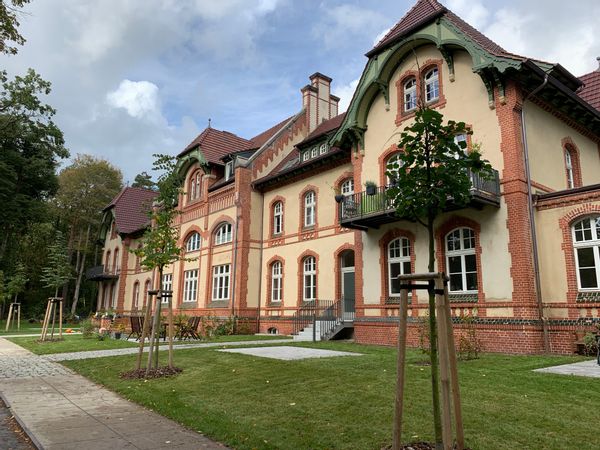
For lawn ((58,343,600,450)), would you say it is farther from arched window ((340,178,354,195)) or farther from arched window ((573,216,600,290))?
arched window ((340,178,354,195))

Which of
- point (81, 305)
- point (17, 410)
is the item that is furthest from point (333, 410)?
point (81, 305)

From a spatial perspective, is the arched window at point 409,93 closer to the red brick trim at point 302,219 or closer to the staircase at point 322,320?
the red brick trim at point 302,219

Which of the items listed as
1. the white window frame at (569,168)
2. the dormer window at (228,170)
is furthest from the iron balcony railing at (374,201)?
the dormer window at (228,170)

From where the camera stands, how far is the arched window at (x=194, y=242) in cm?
2862

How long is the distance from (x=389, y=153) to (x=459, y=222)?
3.99 meters

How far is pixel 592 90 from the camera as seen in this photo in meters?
18.2

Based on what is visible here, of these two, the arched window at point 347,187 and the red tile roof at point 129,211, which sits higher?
the red tile roof at point 129,211

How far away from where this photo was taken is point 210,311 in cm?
2559

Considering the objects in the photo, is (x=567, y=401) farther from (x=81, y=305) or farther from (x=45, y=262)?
(x=81, y=305)

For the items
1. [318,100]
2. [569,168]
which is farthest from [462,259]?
[318,100]

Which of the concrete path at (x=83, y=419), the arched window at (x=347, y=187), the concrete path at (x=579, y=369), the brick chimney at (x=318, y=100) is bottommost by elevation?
the concrete path at (x=83, y=419)

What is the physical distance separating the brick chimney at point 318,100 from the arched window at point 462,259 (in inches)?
591

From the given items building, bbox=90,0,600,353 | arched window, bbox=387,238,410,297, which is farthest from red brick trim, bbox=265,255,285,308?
arched window, bbox=387,238,410,297

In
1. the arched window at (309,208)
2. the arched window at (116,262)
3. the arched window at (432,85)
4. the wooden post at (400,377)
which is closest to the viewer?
the wooden post at (400,377)
